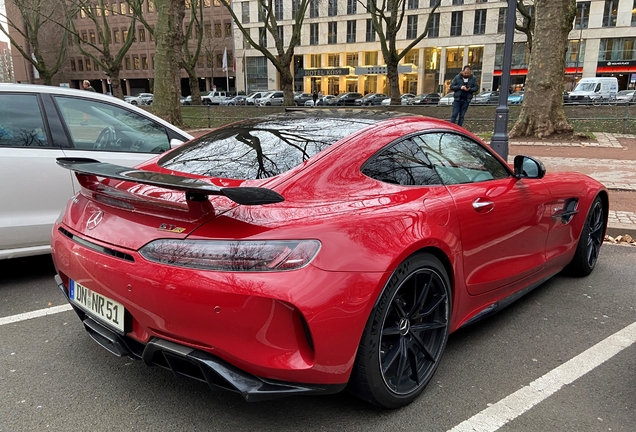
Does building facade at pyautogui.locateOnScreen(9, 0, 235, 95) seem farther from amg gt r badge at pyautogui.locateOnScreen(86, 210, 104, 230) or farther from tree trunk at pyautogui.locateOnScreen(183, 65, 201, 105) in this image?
amg gt r badge at pyautogui.locateOnScreen(86, 210, 104, 230)

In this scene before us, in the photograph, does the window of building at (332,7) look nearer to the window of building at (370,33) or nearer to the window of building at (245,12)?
the window of building at (370,33)

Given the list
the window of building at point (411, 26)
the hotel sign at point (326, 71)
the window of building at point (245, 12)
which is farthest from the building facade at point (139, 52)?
the window of building at point (411, 26)

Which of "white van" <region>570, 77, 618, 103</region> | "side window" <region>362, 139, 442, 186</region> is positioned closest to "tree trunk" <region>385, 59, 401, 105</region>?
"white van" <region>570, 77, 618, 103</region>

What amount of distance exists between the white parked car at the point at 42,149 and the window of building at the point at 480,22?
61.5 meters

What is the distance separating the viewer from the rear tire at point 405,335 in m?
2.23

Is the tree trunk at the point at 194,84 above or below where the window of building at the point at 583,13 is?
below

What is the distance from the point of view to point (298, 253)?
2006 millimetres

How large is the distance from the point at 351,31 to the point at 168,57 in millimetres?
53121

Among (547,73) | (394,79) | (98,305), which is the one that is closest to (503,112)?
(547,73)

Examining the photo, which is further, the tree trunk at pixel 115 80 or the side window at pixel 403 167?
the tree trunk at pixel 115 80

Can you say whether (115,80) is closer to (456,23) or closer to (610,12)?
(456,23)

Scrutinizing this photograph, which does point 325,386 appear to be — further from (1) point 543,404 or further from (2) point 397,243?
(1) point 543,404

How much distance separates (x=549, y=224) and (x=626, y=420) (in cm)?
154

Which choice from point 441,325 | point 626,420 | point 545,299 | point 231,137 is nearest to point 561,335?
point 545,299
